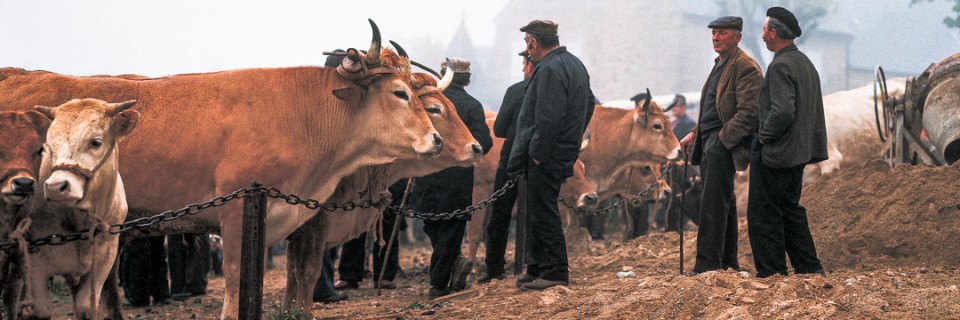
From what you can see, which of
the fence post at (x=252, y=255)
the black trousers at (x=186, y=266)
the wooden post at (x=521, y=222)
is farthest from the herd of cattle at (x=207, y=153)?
the black trousers at (x=186, y=266)

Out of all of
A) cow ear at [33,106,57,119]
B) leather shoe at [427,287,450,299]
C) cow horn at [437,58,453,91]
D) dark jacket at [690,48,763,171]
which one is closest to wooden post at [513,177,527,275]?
leather shoe at [427,287,450,299]

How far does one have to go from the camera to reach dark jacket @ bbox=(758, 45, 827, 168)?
691cm

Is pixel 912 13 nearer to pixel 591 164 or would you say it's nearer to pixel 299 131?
pixel 591 164

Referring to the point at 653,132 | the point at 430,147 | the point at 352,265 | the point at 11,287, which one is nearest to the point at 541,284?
the point at 430,147

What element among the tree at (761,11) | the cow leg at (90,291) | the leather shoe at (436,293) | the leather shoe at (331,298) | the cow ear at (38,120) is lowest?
the leather shoe at (331,298)

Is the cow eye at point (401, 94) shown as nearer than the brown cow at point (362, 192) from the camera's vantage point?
Yes

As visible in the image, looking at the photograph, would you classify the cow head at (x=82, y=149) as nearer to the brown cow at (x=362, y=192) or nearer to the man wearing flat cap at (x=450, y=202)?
the brown cow at (x=362, y=192)

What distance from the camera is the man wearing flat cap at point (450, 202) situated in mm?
8266

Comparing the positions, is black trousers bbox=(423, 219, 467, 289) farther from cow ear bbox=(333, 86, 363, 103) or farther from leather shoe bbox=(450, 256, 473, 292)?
cow ear bbox=(333, 86, 363, 103)

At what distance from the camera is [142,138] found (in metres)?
6.30

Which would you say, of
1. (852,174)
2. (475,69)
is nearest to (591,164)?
(852,174)

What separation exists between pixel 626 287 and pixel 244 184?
8.30ft

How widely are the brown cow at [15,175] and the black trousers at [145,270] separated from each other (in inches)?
133

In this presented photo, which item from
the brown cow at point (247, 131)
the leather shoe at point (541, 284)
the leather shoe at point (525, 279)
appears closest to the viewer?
the brown cow at point (247, 131)
